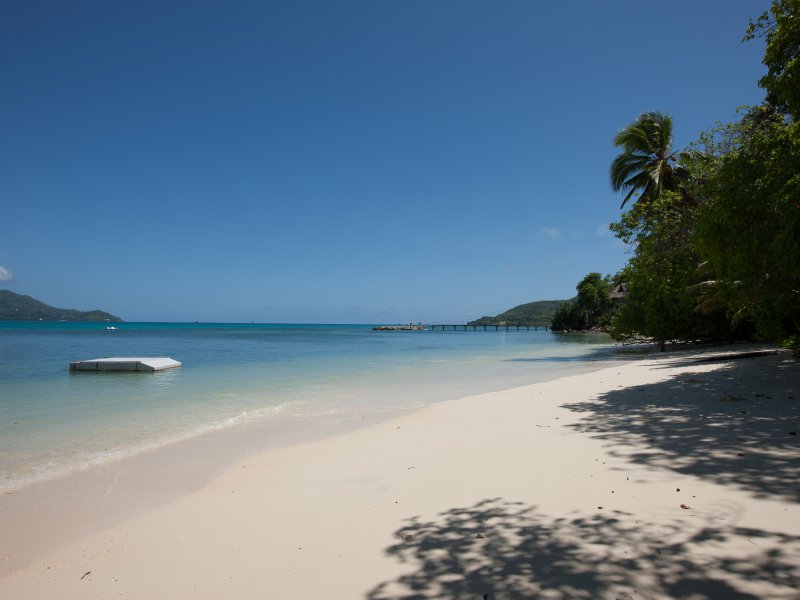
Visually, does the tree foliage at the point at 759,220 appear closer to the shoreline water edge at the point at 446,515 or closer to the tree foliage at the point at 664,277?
the shoreline water edge at the point at 446,515

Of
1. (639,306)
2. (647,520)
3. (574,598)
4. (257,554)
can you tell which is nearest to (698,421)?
(647,520)

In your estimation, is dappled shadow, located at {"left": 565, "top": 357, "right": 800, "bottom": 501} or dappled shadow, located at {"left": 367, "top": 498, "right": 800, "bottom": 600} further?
dappled shadow, located at {"left": 565, "top": 357, "right": 800, "bottom": 501}

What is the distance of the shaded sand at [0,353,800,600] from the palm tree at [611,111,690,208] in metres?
19.5

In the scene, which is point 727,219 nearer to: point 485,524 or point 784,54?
point 784,54

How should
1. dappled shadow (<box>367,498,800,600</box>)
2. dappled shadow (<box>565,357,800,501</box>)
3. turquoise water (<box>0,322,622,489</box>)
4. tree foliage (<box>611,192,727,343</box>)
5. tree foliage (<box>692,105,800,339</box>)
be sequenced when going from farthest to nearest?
1. tree foliage (<box>611,192,727,343</box>)
2. turquoise water (<box>0,322,622,489</box>)
3. tree foliage (<box>692,105,800,339</box>)
4. dappled shadow (<box>565,357,800,501</box>)
5. dappled shadow (<box>367,498,800,600</box>)

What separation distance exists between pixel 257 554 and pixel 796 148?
27.4ft

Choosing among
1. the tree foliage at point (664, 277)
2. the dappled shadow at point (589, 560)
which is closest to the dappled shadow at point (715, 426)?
the dappled shadow at point (589, 560)

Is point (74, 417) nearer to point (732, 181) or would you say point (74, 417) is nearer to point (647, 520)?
point (647, 520)

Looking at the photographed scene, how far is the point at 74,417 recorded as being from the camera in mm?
9570

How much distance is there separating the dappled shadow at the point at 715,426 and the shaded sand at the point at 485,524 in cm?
4

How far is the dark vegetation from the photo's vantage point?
6.49m

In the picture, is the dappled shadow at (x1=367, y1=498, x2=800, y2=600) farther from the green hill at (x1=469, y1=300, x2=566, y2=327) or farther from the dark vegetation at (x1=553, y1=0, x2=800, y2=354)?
the green hill at (x1=469, y1=300, x2=566, y2=327)

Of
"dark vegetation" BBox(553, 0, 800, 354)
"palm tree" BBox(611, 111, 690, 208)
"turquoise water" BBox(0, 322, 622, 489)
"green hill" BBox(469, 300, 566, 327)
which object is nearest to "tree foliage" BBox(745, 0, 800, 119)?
"dark vegetation" BBox(553, 0, 800, 354)

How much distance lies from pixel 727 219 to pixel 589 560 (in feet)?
20.2
